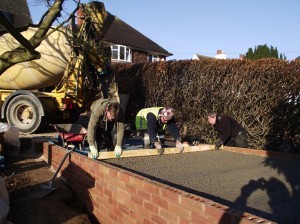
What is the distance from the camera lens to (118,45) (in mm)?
27297

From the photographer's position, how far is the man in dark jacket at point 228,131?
6.76 meters

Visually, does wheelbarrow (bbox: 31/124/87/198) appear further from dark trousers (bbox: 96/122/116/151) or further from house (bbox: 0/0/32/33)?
house (bbox: 0/0/32/33)

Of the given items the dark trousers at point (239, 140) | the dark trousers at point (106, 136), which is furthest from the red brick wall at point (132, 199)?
the dark trousers at point (239, 140)

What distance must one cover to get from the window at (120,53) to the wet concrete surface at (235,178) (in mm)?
22140

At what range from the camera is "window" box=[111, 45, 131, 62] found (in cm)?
2730

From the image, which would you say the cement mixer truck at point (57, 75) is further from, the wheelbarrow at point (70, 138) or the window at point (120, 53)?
the window at point (120, 53)

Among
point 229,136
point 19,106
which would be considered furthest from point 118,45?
point 229,136

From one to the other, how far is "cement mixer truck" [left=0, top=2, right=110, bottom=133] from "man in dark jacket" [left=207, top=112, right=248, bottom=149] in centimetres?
315

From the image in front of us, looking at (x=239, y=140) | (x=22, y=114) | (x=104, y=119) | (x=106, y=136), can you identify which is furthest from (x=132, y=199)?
(x=22, y=114)

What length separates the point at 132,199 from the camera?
3.66 metres

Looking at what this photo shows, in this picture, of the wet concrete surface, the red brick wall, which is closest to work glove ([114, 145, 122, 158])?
the wet concrete surface

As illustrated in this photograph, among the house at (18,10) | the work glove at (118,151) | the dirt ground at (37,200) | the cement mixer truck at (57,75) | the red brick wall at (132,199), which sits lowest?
the dirt ground at (37,200)

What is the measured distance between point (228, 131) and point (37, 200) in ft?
12.5

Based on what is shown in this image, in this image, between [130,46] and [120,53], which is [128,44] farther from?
[120,53]
